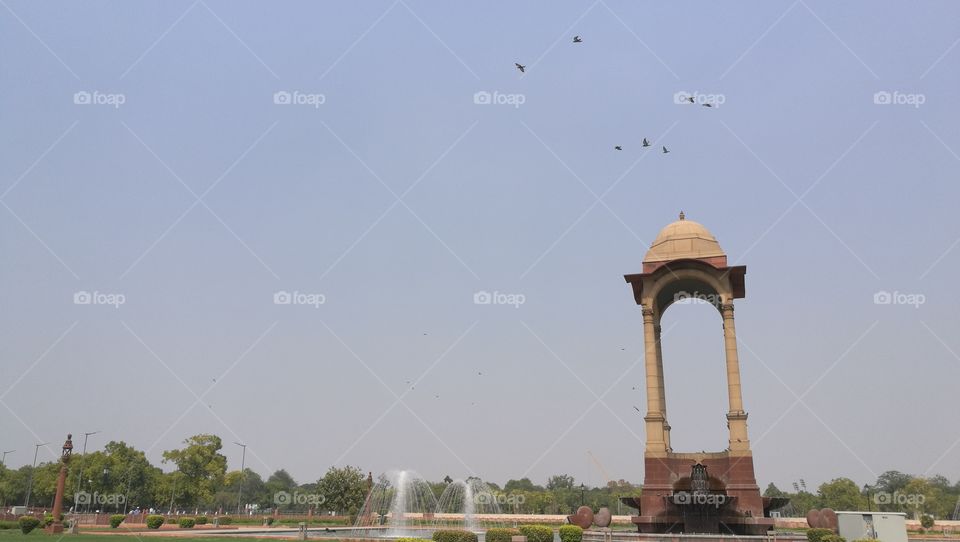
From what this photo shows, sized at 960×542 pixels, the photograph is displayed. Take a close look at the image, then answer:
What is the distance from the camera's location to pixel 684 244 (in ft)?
126

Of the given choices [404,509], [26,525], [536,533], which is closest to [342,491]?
[404,509]

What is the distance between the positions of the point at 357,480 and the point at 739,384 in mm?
Result: 43145

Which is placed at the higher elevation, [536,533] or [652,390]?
[652,390]

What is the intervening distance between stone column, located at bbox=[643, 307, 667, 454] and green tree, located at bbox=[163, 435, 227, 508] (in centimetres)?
5875

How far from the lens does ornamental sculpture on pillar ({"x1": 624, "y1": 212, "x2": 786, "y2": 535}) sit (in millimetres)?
31531

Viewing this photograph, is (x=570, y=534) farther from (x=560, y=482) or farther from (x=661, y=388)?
(x=560, y=482)

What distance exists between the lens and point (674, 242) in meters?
38.8

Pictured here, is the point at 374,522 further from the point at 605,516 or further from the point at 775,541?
the point at 775,541

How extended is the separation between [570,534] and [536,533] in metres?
1.76

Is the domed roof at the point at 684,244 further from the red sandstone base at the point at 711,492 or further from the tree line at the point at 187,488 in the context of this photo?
the tree line at the point at 187,488

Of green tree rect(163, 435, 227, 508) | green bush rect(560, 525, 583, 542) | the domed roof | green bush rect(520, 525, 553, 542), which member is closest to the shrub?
green bush rect(520, 525, 553, 542)

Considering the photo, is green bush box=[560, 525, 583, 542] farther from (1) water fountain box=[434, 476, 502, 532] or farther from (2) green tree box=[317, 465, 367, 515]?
(2) green tree box=[317, 465, 367, 515]

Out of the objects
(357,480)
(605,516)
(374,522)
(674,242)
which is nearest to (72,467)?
(357,480)

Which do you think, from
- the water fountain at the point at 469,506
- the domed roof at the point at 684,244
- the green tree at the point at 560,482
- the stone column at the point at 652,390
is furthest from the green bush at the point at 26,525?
the green tree at the point at 560,482
